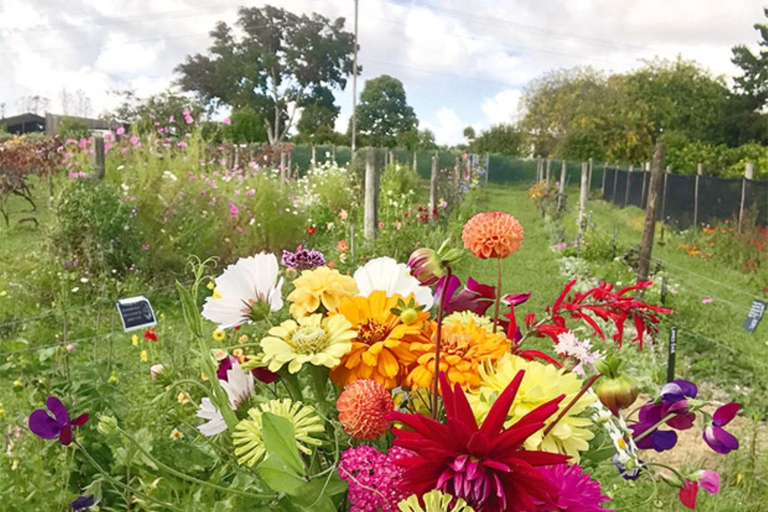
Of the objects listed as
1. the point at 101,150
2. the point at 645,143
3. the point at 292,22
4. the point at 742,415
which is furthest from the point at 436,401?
the point at 292,22

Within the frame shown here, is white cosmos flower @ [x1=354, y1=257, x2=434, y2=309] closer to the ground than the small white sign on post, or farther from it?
farther from it

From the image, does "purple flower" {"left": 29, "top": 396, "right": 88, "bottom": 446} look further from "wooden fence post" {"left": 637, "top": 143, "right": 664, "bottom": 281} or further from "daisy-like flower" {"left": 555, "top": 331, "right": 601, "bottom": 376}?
"wooden fence post" {"left": 637, "top": 143, "right": 664, "bottom": 281}

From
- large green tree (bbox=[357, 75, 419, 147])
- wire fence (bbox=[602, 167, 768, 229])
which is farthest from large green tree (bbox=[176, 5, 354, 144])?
wire fence (bbox=[602, 167, 768, 229])

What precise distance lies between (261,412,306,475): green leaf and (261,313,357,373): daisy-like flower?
0.25 ft

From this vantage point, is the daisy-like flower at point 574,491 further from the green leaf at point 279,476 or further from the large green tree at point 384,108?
the large green tree at point 384,108

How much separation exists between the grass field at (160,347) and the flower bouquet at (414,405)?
6.4 inches

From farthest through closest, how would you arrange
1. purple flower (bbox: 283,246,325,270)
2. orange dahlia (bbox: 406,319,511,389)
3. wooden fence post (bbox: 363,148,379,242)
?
wooden fence post (bbox: 363,148,379,242) < purple flower (bbox: 283,246,325,270) < orange dahlia (bbox: 406,319,511,389)

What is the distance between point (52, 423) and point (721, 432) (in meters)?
0.73

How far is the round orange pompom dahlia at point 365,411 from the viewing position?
0.61 meters

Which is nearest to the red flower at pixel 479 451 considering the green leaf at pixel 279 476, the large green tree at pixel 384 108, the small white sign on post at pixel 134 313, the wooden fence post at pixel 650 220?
the green leaf at pixel 279 476

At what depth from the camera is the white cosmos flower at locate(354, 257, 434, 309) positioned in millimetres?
791

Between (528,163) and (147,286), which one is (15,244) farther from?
(528,163)

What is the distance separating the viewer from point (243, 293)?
772mm

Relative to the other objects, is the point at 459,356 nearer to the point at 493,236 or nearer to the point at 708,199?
the point at 493,236
